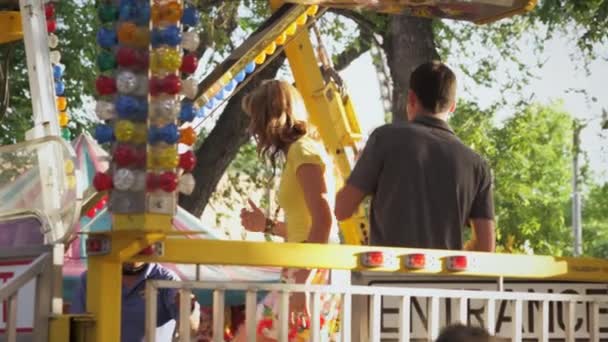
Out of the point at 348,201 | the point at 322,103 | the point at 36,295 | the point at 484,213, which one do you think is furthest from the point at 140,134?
the point at 322,103

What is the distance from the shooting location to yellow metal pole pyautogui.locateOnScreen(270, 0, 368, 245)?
13.1 meters

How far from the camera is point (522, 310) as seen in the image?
6.48 metres

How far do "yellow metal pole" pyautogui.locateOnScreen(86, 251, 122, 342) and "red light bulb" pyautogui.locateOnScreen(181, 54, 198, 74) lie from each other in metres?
0.67

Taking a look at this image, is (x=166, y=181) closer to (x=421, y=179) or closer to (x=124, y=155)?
(x=124, y=155)

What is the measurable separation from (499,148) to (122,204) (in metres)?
21.1

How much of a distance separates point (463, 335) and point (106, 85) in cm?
190

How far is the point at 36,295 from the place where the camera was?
561cm

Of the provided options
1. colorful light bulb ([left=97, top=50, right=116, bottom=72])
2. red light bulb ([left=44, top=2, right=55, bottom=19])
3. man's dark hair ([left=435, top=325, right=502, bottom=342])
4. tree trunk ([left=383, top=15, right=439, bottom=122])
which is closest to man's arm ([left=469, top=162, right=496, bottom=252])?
colorful light bulb ([left=97, top=50, right=116, bottom=72])

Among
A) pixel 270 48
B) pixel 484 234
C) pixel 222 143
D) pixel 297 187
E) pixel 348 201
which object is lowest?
pixel 484 234

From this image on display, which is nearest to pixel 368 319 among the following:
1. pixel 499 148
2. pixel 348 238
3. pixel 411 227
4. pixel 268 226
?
pixel 411 227

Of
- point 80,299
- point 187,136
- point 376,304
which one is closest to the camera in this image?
point 187,136

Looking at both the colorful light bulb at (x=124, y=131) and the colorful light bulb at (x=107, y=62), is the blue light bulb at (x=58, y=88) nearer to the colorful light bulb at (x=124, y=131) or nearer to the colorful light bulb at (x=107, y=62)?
the colorful light bulb at (x=107, y=62)

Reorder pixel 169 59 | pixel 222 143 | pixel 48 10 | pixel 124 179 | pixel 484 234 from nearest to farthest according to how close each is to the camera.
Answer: pixel 124 179 < pixel 169 59 < pixel 484 234 < pixel 48 10 < pixel 222 143

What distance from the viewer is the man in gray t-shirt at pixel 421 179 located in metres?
6.69
